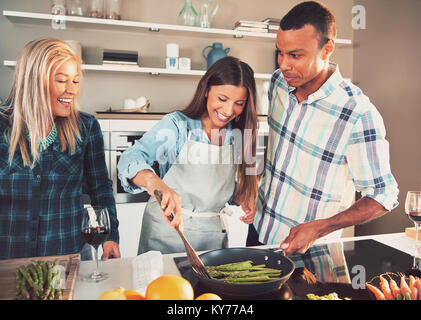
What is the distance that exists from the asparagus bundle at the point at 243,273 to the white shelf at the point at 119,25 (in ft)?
8.17

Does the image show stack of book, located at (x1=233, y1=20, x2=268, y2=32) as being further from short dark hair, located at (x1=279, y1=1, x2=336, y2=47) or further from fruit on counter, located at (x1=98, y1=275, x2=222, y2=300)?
fruit on counter, located at (x1=98, y1=275, x2=222, y2=300)

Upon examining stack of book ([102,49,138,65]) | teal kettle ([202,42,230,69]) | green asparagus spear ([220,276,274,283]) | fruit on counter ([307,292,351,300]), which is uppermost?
teal kettle ([202,42,230,69])

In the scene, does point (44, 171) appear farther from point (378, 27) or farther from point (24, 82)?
point (378, 27)

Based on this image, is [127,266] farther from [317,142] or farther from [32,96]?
[317,142]

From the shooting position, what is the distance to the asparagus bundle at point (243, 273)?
93 cm

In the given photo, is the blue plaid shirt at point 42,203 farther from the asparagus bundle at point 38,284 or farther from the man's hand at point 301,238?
the man's hand at point 301,238

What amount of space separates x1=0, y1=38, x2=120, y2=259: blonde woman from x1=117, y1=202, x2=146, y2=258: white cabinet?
144cm

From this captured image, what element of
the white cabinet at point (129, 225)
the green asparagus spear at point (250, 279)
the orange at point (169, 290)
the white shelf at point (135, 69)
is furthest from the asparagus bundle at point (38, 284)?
the white shelf at point (135, 69)

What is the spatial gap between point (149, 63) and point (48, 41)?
1.95 m

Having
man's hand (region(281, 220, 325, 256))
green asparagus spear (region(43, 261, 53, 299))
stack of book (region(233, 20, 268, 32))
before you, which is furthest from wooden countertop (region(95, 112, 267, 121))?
green asparagus spear (region(43, 261, 53, 299))

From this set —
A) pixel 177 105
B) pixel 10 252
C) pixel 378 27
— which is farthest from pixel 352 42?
pixel 10 252

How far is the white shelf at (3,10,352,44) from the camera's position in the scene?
9.14ft

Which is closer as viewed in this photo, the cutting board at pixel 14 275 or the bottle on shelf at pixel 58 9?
the cutting board at pixel 14 275
